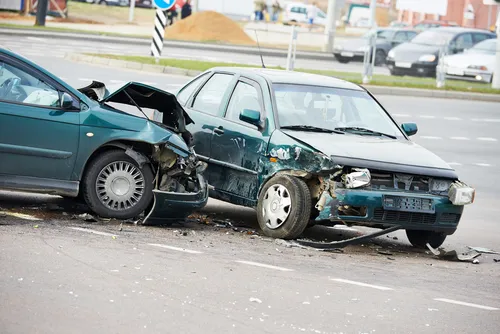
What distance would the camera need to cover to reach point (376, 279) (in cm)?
880

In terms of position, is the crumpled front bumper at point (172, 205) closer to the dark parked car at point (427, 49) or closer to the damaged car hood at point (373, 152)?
the damaged car hood at point (373, 152)

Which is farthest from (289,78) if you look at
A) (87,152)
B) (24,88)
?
(24,88)

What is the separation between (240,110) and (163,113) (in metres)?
0.76

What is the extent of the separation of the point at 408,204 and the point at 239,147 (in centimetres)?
176

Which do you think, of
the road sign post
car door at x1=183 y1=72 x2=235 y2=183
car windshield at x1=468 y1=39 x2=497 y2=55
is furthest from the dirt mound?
car door at x1=183 y1=72 x2=235 y2=183

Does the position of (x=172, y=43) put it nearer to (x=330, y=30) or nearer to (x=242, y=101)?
(x=330, y=30)

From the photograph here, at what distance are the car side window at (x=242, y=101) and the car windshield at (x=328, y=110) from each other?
22 centimetres

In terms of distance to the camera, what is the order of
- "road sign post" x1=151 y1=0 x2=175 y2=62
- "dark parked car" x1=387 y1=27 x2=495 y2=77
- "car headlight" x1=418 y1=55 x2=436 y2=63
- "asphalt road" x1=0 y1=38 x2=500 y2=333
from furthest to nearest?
"car headlight" x1=418 y1=55 x2=436 y2=63, "dark parked car" x1=387 y1=27 x2=495 y2=77, "road sign post" x1=151 y1=0 x2=175 y2=62, "asphalt road" x1=0 y1=38 x2=500 y2=333

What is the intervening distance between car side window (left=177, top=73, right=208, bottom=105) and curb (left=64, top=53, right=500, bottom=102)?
54.3 ft

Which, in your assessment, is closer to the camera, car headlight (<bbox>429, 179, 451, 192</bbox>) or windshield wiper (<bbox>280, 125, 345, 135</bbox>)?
car headlight (<bbox>429, 179, 451, 192</bbox>)

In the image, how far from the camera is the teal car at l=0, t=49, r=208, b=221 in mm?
9930

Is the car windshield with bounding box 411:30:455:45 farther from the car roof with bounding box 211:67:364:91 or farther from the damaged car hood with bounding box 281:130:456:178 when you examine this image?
the damaged car hood with bounding box 281:130:456:178

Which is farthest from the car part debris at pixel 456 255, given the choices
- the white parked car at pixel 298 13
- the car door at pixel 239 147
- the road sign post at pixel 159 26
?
the white parked car at pixel 298 13

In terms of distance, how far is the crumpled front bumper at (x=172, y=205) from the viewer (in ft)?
33.1
